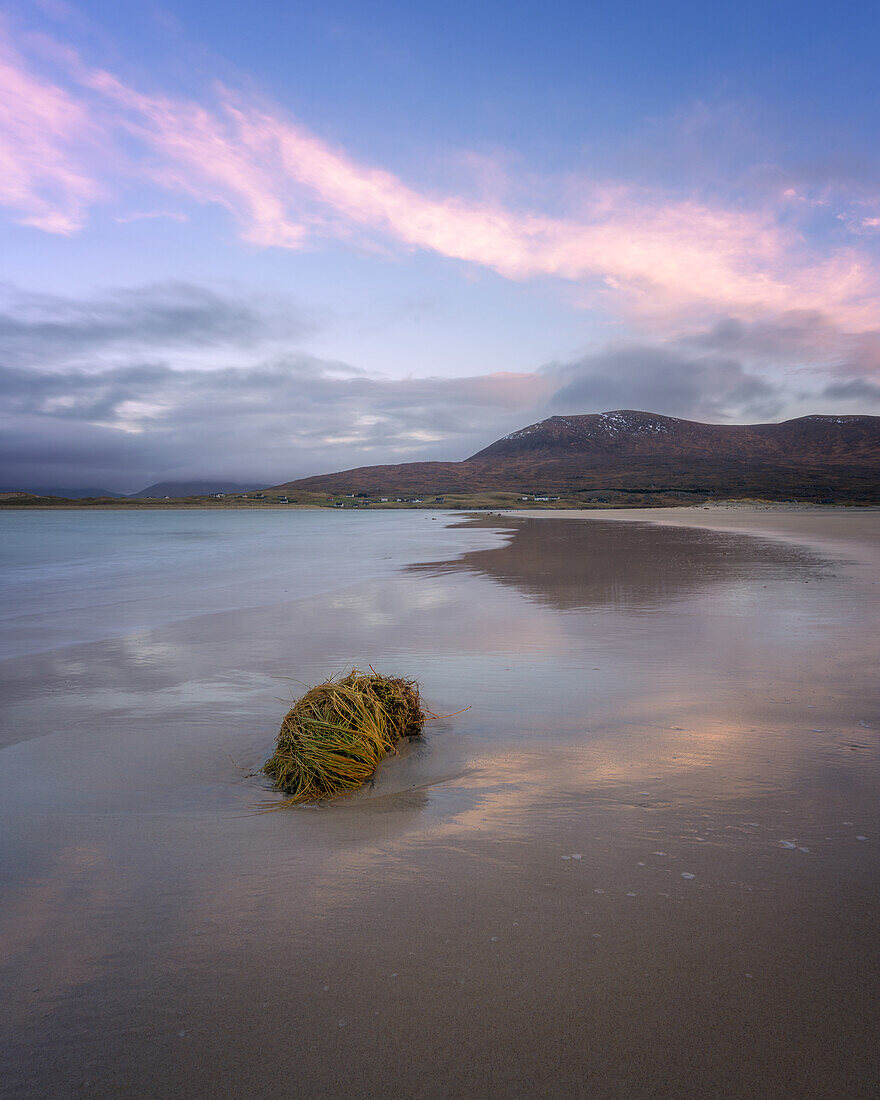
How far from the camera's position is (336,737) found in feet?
14.9

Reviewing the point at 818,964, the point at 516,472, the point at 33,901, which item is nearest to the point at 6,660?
the point at 33,901

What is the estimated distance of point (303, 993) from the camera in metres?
2.43

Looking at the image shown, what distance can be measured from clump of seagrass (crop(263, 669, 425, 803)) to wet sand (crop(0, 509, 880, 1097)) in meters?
0.20

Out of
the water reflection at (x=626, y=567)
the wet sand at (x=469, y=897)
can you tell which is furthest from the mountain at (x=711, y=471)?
the wet sand at (x=469, y=897)

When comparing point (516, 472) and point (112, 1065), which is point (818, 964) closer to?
point (112, 1065)

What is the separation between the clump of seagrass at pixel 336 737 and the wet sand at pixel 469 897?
20cm

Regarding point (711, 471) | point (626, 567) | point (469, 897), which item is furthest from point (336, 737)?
point (711, 471)

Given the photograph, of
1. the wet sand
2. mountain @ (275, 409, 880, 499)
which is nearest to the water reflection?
the wet sand

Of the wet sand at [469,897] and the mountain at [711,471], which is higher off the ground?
the mountain at [711,471]

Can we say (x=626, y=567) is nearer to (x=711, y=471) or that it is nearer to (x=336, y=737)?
(x=336, y=737)

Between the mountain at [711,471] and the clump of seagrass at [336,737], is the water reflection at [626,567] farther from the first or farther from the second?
the mountain at [711,471]

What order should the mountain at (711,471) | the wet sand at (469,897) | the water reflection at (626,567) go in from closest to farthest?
the wet sand at (469,897) → the water reflection at (626,567) → the mountain at (711,471)

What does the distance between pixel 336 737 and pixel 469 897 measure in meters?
1.82

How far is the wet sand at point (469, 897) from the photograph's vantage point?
215 cm
